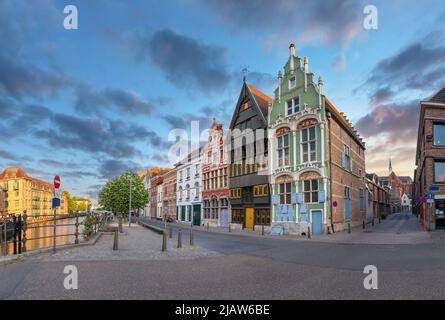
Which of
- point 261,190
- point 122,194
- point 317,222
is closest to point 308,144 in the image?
point 317,222

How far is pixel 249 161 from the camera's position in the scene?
3484 cm

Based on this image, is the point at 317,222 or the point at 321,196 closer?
the point at 321,196

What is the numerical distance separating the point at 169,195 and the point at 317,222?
3964 centimetres

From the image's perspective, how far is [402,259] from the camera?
11750 mm

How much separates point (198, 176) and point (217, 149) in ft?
24.2

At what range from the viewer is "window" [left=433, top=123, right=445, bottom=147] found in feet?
87.5

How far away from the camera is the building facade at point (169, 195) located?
5841 centimetres

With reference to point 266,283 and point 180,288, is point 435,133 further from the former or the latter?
point 180,288

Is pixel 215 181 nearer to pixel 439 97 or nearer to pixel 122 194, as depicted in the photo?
pixel 122 194

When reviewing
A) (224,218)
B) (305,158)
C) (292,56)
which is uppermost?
(292,56)

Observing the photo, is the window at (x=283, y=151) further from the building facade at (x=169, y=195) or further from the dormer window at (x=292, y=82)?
the building facade at (x=169, y=195)
